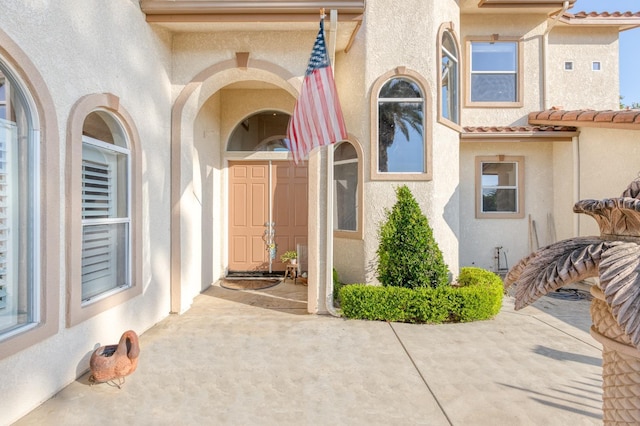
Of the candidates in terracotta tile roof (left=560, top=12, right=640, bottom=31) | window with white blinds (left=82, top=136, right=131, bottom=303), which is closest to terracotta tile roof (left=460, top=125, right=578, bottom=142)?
terracotta tile roof (left=560, top=12, right=640, bottom=31)

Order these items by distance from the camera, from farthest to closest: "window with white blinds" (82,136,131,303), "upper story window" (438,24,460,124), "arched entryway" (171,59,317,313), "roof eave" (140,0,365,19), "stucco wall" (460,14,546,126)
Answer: "stucco wall" (460,14,546,126) < "upper story window" (438,24,460,124) < "arched entryway" (171,59,317,313) < "roof eave" (140,0,365,19) < "window with white blinds" (82,136,131,303)

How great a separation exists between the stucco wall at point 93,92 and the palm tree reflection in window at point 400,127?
155 inches

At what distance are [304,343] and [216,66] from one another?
15.9 ft

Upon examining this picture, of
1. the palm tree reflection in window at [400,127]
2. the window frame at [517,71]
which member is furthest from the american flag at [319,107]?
the window frame at [517,71]

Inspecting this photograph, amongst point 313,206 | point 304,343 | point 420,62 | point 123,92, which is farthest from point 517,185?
point 123,92

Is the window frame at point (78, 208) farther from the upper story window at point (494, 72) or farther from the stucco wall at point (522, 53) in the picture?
the upper story window at point (494, 72)

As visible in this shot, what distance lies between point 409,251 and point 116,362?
445 centimetres

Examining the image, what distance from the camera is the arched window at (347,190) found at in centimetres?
673

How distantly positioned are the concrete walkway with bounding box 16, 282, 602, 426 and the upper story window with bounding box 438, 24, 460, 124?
4204 millimetres

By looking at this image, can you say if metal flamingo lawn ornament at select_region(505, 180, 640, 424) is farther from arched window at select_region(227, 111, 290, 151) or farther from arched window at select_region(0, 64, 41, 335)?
arched window at select_region(227, 111, 290, 151)

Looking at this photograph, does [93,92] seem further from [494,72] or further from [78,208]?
[494,72]

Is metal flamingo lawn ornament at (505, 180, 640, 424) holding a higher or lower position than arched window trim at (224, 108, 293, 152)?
lower

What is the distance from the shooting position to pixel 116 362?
373 cm

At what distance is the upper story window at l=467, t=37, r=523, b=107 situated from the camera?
9.34 meters
